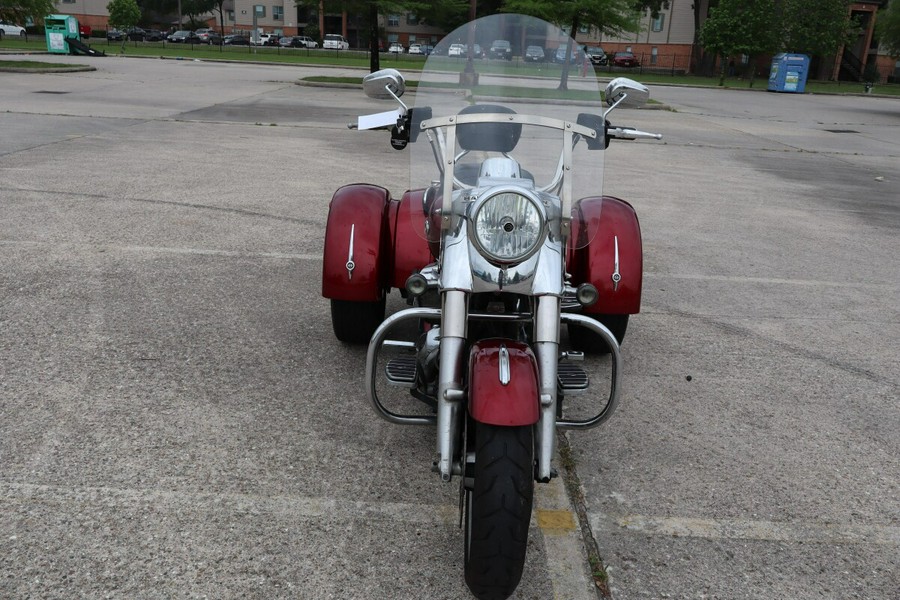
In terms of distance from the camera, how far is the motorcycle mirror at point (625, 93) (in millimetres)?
3529

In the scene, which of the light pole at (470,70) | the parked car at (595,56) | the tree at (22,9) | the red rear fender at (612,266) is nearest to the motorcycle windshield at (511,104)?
the light pole at (470,70)

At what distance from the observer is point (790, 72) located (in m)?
38.3

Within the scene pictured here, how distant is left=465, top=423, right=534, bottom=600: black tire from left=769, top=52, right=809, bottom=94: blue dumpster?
4089 centimetres

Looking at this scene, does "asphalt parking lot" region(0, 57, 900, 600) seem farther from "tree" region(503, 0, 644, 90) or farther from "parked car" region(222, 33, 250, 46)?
"parked car" region(222, 33, 250, 46)

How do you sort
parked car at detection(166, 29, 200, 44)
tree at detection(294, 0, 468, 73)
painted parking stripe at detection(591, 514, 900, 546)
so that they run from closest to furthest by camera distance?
painted parking stripe at detection(591, 514, 900, 546), tree at detection(294, 0, 468, 73), parked car at detection(166, 29, 200, 44)

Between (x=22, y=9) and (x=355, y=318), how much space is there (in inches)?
1224

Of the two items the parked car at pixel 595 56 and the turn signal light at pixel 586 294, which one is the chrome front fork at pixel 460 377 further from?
the parked car at pixel 595 56

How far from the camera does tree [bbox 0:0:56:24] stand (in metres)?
28.3

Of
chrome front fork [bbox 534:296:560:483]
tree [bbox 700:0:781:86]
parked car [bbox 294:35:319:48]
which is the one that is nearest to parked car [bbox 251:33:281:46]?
parked car [bbox 294:35:319:48]

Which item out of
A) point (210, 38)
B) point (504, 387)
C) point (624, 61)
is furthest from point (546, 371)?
point (210, 38)

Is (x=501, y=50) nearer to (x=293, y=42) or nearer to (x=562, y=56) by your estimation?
(x=562, y=56)

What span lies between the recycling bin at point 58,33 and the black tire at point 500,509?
43219 millimetres

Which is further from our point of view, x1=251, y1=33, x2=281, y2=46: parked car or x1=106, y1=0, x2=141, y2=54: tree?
x1=251, y1=33, x2=281, y2=46: parked car

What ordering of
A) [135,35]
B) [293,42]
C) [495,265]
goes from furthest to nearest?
1. [293,42]
2. [135,35]
3. [495,265]
